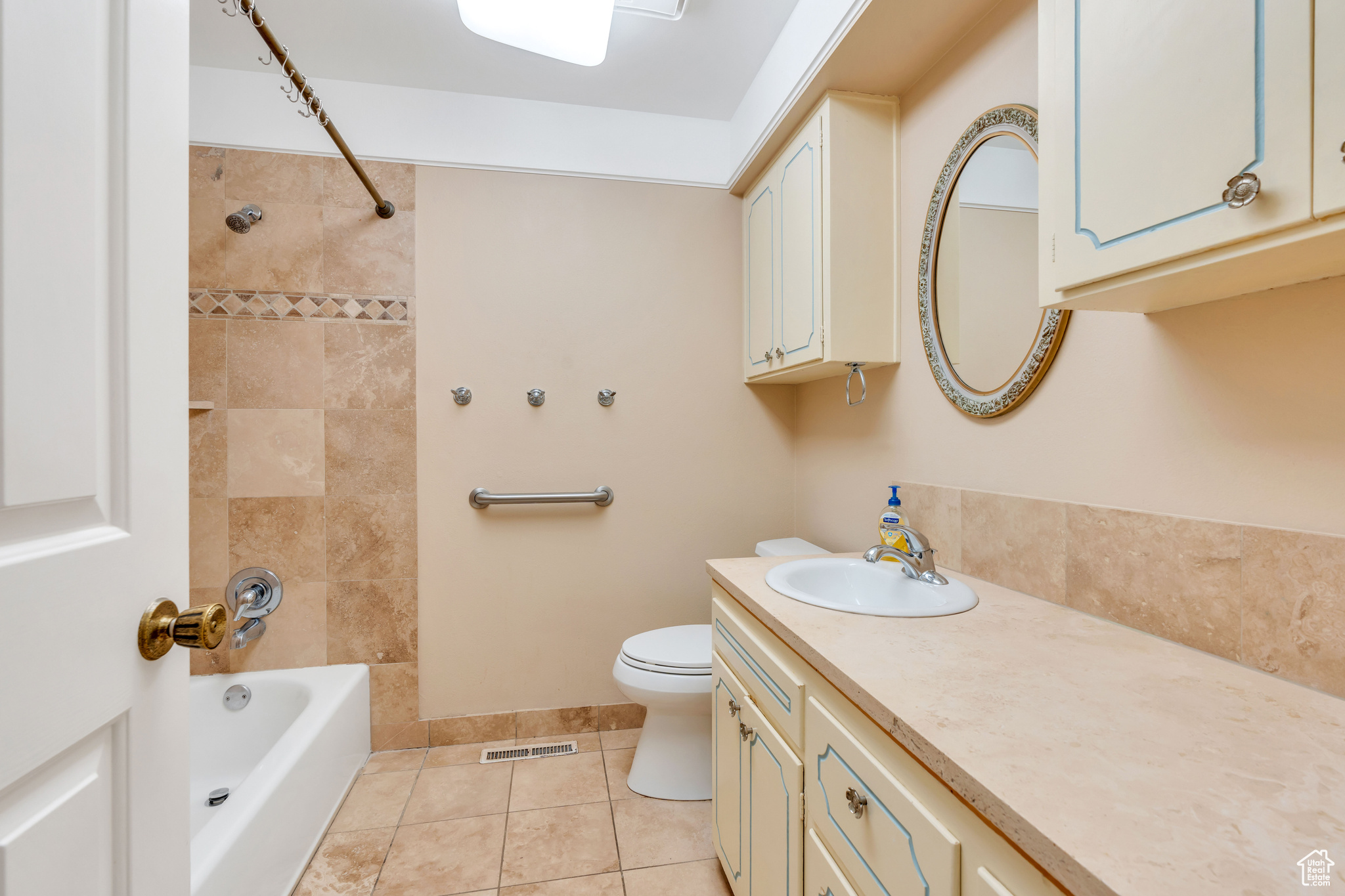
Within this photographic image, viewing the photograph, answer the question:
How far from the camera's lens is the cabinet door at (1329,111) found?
0.52m

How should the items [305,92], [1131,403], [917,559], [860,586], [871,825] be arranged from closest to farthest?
[871,825]
[1131,403]
[917,559]
[860,586]
[305,92]

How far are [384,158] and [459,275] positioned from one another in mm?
477

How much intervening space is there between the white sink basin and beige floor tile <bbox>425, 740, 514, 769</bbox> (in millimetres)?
1405

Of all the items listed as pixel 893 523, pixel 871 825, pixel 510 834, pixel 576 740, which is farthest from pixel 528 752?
pixel 871 825

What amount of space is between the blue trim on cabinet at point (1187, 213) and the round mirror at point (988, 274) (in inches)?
15.1

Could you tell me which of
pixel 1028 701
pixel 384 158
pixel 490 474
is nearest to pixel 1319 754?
pixel 1028 701

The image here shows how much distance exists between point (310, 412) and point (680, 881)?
184 cm

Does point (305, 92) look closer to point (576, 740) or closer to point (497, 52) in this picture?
point (497, 52)

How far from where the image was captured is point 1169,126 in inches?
26.3

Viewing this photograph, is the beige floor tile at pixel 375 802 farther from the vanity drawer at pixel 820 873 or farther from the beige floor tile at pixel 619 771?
the vanity drawer at pixel 820 873

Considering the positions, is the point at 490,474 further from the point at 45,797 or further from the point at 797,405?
the point at 45,797

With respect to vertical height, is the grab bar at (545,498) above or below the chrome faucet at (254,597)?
above

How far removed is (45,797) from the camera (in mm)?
441

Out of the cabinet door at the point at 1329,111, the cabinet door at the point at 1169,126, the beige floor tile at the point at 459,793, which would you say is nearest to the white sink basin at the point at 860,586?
the cabinet door at the point at 1169,126
